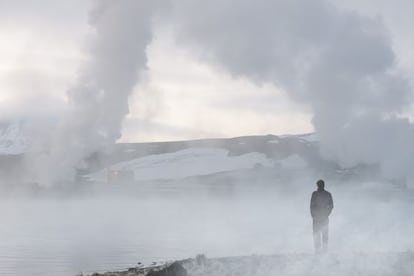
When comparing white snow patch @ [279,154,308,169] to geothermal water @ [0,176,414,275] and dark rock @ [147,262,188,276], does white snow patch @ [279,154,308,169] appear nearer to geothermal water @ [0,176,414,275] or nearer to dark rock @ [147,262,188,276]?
geothermal water @ [0,176,414,275]

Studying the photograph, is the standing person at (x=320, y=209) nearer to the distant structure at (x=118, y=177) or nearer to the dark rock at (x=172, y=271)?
the dark rock at (x=172, y=271)

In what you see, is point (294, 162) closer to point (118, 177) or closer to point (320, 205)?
point (118, 177)

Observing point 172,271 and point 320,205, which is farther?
point 320,205

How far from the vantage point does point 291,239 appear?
3962cm

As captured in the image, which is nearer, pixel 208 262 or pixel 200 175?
pixel 208 262

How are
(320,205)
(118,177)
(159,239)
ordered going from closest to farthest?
(320,205)
(159,239)
(118,177)

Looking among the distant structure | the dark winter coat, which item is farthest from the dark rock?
the distant structure

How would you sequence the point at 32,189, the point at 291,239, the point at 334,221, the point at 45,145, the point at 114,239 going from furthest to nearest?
the point at 32,189
the point at 45,145
the point at 334,221
the point at 114,239
the point at 291,239

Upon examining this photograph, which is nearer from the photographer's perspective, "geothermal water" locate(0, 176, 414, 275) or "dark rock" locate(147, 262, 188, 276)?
"dark rock" locate(147, 262, 188, 276)

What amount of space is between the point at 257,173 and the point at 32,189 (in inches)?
2344

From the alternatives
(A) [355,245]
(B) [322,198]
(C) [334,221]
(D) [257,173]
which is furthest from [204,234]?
(D) [257,173]

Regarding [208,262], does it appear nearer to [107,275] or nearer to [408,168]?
[107,275]

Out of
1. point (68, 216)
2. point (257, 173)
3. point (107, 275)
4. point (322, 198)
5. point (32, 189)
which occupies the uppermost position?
point (257, 173)

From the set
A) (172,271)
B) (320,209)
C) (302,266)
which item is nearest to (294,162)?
(320,209)
